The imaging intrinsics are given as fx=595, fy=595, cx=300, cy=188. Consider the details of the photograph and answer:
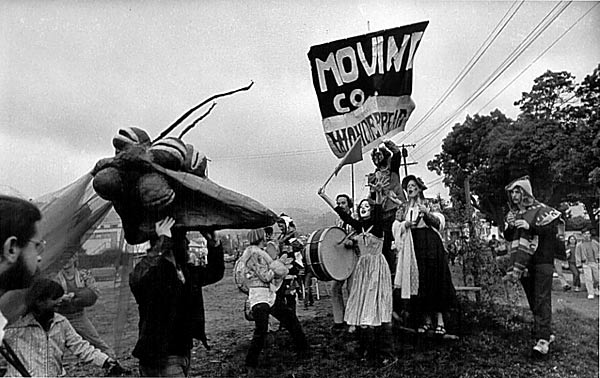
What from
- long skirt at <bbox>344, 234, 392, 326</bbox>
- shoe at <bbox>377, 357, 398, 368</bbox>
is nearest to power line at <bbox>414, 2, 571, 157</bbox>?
long skirt at <bbox>344, 234, 392, 326</bbox>

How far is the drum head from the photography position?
2.70 m

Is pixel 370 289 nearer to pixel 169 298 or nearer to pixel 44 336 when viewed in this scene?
pixel 169 298

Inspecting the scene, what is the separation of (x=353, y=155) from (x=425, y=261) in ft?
1.92

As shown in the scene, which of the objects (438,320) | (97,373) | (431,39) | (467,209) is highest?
(431,39)

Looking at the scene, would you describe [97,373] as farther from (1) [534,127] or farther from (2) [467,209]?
(1) [534,127]

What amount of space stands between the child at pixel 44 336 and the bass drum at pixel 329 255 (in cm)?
103

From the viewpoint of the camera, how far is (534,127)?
8.52ft

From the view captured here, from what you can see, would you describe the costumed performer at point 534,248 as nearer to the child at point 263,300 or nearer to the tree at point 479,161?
the tree at point 479,161

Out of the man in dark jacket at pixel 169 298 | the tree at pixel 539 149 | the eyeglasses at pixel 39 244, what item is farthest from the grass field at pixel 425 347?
the tree at pixel 539 149

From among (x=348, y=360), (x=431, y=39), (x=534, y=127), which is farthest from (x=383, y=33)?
(x=348, y=360)

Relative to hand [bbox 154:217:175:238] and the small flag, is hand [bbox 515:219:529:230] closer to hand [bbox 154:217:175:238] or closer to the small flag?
the small flag

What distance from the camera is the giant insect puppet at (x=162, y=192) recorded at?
88.6 inches

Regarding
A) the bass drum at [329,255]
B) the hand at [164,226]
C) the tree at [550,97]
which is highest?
the tree at [550,97]

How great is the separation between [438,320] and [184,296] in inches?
45.1
